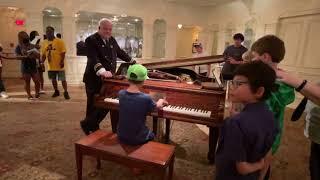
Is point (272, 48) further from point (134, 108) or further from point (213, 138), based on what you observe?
point (213, 138)

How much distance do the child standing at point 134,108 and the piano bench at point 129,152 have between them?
98mm

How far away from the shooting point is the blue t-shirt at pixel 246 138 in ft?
3.69

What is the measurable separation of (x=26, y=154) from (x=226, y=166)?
2674 millimetres

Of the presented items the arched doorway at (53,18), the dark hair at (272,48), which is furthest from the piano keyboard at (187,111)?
the arched doorway at (53,18)

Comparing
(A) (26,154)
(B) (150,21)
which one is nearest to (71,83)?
(B) (150,21)

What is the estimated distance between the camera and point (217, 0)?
860 centimetres

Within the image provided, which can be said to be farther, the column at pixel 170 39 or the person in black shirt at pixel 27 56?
the column at pixel 170 39

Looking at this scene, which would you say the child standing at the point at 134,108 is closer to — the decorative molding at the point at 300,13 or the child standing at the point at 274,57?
the child standing at the point at 274,57

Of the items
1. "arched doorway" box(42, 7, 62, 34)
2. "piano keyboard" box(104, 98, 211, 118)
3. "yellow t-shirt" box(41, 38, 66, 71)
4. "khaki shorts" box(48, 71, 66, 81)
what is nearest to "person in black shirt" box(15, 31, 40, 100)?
"yellow t-shirt" box(41, 38, 66, 71)

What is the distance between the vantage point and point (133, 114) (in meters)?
2.02

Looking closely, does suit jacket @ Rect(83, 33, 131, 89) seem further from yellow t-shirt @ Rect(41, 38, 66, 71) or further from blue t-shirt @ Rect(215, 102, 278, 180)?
yellow t-shirt @ Rect(41, 38, 66, 71)

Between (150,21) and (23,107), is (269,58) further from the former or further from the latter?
(150,21)

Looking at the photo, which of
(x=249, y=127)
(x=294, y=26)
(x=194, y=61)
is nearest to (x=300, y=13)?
(x=294, y=26)

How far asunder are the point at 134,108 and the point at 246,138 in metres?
1.09
